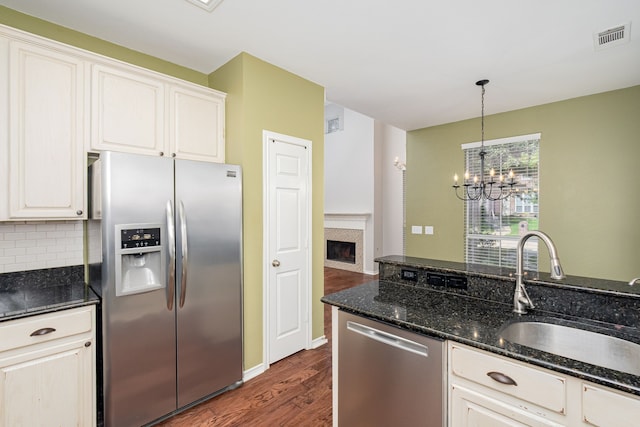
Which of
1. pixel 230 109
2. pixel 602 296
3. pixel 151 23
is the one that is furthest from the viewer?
pixel 230 109

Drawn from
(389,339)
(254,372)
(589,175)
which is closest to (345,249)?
(589,175)

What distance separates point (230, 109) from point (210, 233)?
1132 mm

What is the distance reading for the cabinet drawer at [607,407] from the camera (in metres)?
0.92

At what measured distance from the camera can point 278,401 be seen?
7.32 ft

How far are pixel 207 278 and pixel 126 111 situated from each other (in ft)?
4.32

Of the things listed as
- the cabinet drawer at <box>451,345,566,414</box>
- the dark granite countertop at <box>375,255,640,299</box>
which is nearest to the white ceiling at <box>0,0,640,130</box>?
the dark granite countertop at <box>375,255,640,299</box>

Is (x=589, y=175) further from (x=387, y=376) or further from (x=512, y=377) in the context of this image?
(x=387, y=376)

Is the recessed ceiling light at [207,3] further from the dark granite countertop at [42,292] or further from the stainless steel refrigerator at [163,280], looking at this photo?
the dark granite countertop at [42,292]

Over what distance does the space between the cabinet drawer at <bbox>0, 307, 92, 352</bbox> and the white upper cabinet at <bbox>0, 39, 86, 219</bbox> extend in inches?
24.2

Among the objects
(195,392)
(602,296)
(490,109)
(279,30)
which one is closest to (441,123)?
(490,109)

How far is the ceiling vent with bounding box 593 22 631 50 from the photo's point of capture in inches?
89.0

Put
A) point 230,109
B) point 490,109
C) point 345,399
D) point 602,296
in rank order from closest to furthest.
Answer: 1. point 602,296
2. point 345,399
3. point 230,109
4. point 490,109

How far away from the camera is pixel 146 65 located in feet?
8.35

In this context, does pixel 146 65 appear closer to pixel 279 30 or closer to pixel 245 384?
pixel 279 30
